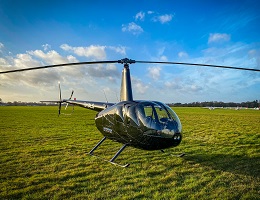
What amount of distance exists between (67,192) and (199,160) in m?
5.68

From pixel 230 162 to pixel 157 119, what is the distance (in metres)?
4.17

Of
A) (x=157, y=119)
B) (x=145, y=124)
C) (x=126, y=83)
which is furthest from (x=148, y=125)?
(x=126, y=83)

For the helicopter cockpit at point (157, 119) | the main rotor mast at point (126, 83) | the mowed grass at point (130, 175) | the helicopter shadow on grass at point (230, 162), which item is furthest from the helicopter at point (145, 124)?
the helicopter shadow on grass at point (230, 162)

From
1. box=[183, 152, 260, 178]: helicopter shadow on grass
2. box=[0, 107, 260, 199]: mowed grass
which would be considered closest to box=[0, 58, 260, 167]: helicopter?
box=[0, 107, 260, 199]: mowed grass

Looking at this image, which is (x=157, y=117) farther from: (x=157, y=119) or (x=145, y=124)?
(x=145, y=124)

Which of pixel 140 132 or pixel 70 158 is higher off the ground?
pixel 140 132

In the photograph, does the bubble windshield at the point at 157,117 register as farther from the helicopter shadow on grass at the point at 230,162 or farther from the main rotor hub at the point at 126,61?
the helicopter shadow on grass at the point at 230,162

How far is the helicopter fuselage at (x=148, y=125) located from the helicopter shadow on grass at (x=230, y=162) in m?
2.38

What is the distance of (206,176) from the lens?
6.68 meters

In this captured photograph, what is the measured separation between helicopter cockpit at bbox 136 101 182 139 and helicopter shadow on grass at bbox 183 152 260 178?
8.69 feet

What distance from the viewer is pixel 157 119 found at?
663 centimetres

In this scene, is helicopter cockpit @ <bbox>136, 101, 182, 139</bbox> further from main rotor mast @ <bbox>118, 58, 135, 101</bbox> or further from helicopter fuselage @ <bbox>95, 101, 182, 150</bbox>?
main rotor mast @ <bbox>118, 58, 135, 101</bbox>

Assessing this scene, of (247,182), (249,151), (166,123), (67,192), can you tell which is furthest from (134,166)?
(249,151)

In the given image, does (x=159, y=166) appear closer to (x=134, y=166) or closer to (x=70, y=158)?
(x=134, y=166)
